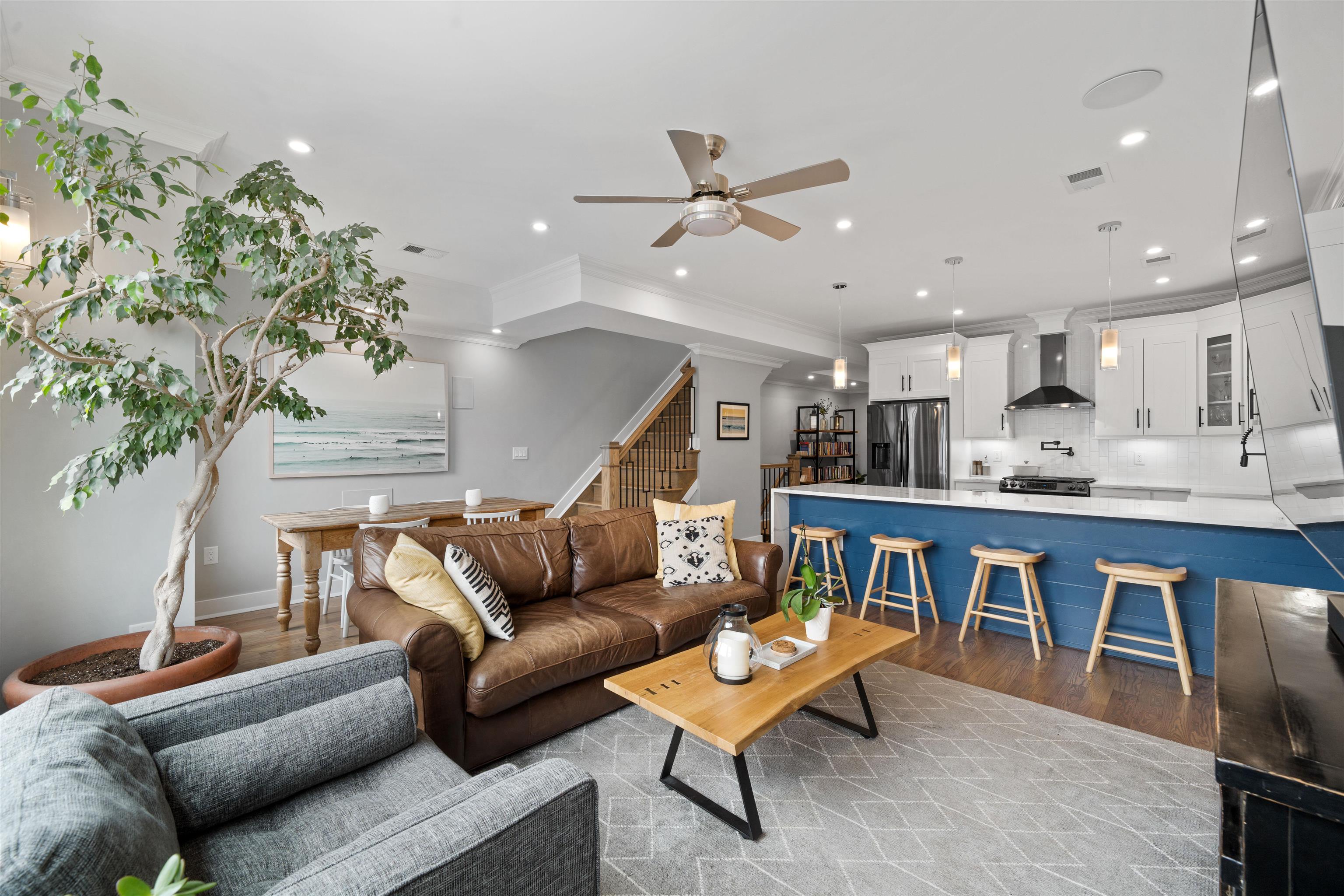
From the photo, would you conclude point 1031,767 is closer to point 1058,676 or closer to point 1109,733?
point 1109,733

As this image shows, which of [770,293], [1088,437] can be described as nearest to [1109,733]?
[770,293]

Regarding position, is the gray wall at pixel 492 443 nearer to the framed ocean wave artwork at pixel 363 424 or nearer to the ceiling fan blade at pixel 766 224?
the framed ocean wave artwork at pixel 363 424

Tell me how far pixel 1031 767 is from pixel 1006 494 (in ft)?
7.45

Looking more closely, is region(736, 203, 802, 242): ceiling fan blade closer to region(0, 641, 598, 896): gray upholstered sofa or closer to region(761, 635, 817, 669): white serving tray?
region(761, 635, 817, 669): white serving tray

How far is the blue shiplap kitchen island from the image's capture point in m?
3.12

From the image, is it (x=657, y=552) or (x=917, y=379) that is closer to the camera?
(x=657, y=552)

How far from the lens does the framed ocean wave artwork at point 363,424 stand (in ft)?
15.1

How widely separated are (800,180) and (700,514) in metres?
1.97

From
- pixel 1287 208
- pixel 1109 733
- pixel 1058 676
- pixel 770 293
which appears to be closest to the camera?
pixel 1287 208

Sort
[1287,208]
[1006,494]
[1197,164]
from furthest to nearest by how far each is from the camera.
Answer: [1006,494], [1197,164], [1287,208]

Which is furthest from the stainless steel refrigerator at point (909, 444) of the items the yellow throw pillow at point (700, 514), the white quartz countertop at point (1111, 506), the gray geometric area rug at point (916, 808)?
the gray geometric area rug at point (916, 808)

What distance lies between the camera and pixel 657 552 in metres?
3.64

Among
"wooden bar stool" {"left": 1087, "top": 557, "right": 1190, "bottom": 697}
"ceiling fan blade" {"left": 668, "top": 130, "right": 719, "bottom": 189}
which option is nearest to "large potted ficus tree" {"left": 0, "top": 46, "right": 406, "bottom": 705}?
"ceiling fan blade" {"left": 668, "top": 130, "right": 719, "bottom": 189}

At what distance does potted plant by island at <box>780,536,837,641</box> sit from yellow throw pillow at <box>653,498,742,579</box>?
107 centimetres
